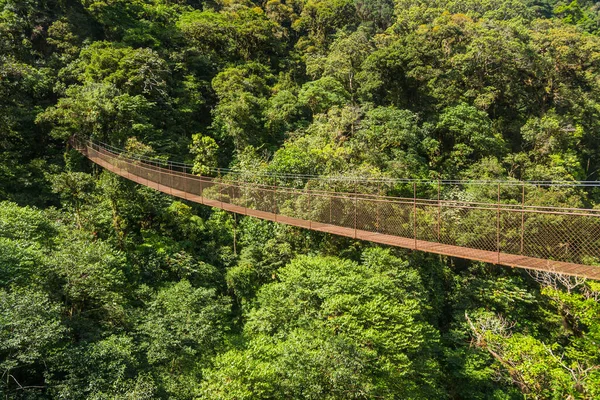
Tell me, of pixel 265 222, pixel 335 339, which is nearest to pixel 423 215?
pixel 335 339

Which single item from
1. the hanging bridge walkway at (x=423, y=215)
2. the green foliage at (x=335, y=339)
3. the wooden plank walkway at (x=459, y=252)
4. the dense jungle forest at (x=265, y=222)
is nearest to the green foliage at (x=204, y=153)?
the dense jungle forest at (x=265, y=222)

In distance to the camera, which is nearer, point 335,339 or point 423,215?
point 335,339

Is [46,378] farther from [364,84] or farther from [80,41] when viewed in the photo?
[80,41]

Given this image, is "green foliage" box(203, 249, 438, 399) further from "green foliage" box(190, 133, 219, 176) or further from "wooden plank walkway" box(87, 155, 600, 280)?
"green foliage" box(190, 133, 219, 176)

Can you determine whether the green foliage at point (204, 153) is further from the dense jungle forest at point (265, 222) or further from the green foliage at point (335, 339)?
the green foliage at point (335, 339)

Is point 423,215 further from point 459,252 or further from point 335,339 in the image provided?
point 335,339

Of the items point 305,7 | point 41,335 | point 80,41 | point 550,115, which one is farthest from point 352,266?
point 305,7
